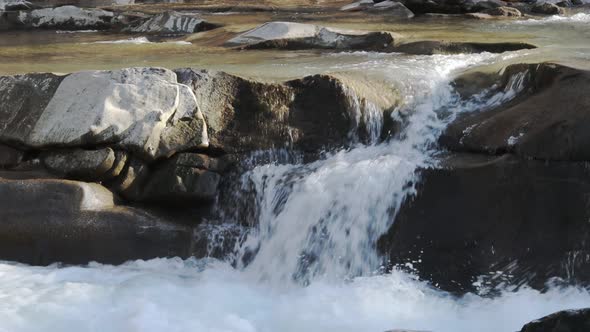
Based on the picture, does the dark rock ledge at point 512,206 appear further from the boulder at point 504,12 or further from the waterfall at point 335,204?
the boulder at point 504,12

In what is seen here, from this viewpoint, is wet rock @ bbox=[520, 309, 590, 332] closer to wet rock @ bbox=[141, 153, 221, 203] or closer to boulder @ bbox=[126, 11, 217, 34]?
wet rock @ bbox=[141, 153, 221, 203]

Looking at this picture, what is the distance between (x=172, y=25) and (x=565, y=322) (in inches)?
384

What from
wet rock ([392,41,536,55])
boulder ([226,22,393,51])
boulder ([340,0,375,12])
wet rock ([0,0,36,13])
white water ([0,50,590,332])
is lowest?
white water ([0,50,590,332])

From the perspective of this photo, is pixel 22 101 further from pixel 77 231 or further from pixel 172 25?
pixel 172 25

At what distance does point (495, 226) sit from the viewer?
5.32 meters

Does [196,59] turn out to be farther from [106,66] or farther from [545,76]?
[545,76]

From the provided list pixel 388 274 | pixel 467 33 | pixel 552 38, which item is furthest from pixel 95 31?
pixel 388 274

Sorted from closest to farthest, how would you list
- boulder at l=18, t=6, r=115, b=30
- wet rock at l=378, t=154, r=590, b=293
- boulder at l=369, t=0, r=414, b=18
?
wet rock at l=378, t=154, r=590, b=293 < boulder at l=369, t=0, r=414, b=18 < boulder at l=18, t=6, r=115, b=30

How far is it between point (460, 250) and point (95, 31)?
9.41 m

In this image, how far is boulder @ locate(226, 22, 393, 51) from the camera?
29.0 feet

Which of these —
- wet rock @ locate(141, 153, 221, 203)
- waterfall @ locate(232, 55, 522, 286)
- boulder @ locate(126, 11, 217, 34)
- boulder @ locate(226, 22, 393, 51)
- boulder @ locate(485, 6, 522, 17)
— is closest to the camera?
waterfall @ locate(232, 55, 522, 286)

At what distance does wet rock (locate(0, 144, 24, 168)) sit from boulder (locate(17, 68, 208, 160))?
0.10 metres

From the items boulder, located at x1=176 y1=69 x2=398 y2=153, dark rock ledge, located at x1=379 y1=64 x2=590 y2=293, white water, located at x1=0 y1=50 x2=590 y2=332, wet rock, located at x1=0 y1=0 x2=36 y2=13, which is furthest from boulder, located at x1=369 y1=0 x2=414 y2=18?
dark rock ledge, located at x1=379 y1=64 x2=590 y2=293

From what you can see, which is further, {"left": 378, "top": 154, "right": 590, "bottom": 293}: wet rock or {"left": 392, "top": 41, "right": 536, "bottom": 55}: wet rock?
{"left": 392, "top": 41, "right": 536, "bottom": 55}: wet rock
